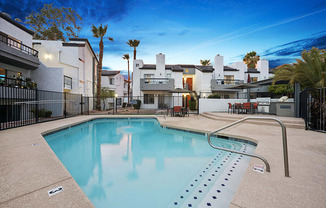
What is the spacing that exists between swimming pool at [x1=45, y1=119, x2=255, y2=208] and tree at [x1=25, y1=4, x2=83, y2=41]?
25.2 metres

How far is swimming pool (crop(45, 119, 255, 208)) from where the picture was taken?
257 cm

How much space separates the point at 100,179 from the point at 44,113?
1092cm

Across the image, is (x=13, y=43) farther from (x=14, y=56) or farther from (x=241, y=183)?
(x=241, y=183)

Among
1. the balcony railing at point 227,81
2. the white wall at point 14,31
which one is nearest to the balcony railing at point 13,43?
the white wall at point 14,31

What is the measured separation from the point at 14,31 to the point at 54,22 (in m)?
15.4

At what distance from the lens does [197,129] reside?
22.7 ft

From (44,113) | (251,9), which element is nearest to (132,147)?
(44,113)

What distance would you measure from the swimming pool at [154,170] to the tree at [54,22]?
82.8 ft

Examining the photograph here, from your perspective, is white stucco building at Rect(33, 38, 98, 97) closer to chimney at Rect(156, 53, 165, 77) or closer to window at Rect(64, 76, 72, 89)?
window at Rect(64, 76, 72, 89)

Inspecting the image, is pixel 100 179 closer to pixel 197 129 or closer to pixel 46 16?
pixel 197 129

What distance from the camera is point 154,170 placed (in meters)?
3.87

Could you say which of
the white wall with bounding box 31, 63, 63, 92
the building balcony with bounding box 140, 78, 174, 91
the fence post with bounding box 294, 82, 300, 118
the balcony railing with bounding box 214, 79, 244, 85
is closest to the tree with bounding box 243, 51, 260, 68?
the balcony railing with bounding box 214, 79, 244, 85

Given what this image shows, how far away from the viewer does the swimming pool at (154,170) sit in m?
2.57

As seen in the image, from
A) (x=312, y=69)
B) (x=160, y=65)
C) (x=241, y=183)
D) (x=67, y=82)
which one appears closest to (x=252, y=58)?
(x=160, y=65)
